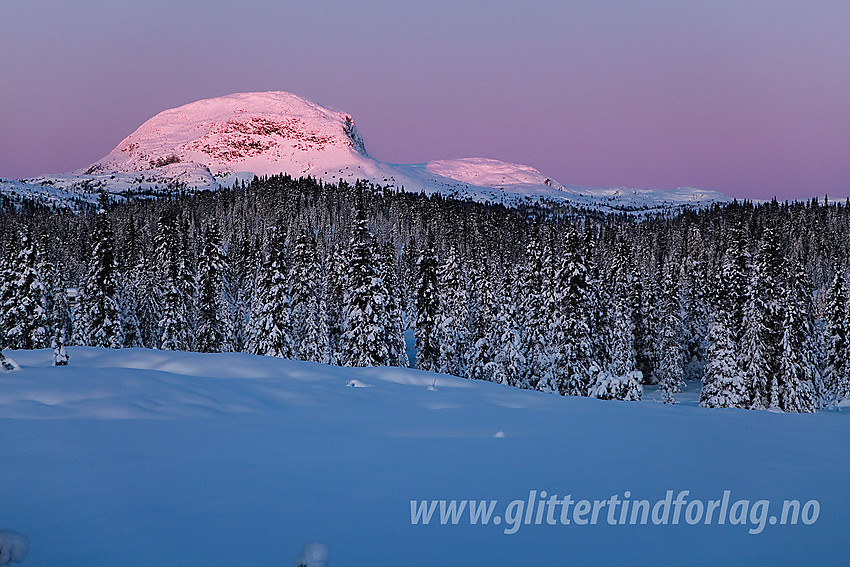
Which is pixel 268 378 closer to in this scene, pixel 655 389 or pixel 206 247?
pixel 206 247

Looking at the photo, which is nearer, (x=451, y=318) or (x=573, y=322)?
(x=573, y=322)

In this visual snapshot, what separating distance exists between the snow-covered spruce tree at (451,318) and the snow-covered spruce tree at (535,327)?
5.35 meters

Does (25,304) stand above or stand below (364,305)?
below

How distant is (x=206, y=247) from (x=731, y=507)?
148 ft

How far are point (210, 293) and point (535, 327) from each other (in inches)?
1065

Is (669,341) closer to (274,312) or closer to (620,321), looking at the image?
(620,321)

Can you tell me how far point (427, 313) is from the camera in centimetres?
4256

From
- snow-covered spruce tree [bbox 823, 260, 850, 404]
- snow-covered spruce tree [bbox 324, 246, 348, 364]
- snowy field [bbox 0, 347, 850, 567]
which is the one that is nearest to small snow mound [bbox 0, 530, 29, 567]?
snowy field [bbox 0, 347, 850, 567]

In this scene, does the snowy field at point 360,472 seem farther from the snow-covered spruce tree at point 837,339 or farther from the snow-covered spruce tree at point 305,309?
the snow-covered spruce tree at point 837,339

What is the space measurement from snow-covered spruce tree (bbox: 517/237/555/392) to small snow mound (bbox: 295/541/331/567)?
31.7m

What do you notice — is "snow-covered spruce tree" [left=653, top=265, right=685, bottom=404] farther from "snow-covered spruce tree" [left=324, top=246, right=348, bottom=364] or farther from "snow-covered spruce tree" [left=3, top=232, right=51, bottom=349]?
"snow-covered spruce tree" [left=3, top=232, right=51, bottom=349]

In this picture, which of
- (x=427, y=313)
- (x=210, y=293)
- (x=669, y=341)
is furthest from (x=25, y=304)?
(x=669, y=341)

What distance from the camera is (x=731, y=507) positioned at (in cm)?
547

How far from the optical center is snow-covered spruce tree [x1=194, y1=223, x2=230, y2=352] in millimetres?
43469
